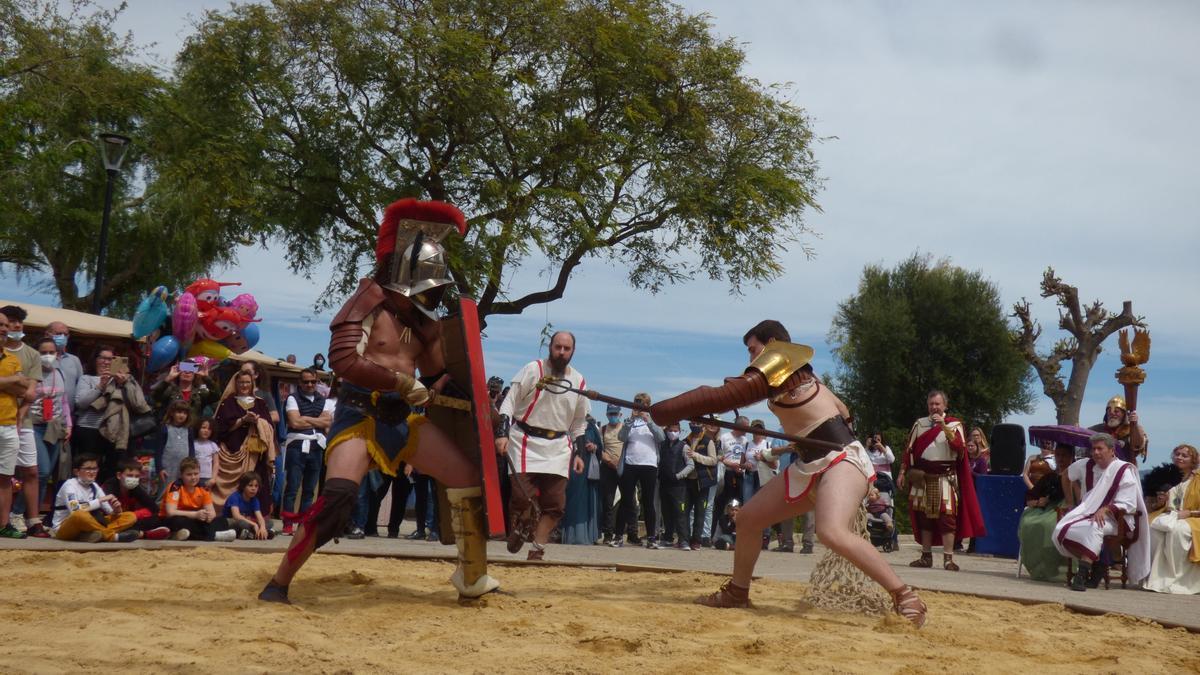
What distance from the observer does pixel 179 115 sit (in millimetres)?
23547

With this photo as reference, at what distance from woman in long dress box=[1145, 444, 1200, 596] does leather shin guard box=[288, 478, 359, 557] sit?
764 cm

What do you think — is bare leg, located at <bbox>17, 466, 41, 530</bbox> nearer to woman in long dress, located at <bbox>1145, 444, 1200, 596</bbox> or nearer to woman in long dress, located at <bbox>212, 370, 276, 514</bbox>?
woman in long dress, located at <bbox>212, 370, 276, 514</bbox>

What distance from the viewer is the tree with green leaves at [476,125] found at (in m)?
22.4

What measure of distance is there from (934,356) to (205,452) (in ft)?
94.0

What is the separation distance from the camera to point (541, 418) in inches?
366

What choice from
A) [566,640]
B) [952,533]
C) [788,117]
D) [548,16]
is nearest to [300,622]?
[566,640]

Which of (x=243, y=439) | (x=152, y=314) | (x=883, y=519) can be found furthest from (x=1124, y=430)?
(x=152, y=314)

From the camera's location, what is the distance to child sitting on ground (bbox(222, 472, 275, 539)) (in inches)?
427

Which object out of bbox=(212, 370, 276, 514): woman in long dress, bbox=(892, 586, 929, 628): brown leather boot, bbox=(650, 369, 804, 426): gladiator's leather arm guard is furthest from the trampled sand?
bbox=(212, 370, 276, 514): woman in long dress

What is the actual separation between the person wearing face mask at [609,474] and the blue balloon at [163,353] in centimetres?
528

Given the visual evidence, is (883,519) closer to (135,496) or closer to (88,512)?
(135,496)

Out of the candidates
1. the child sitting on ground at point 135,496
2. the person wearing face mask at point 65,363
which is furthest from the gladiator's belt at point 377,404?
the person wearing face mask at point 65,363

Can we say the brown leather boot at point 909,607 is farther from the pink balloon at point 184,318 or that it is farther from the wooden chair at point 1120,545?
the pink balloon at point 184,318

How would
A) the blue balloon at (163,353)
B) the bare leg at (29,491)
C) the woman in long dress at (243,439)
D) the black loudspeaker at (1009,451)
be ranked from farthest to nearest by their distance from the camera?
the black loudspeaker at (1009,451), the blue balloon at (163,353), the woman in long dress at (243,439), the bare leg at (29,491)
